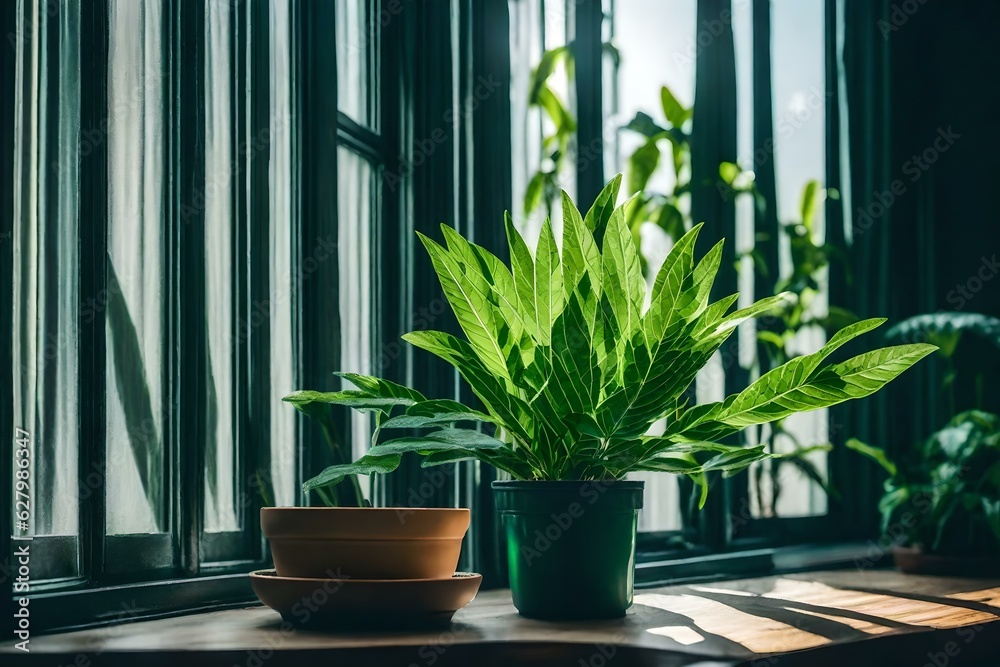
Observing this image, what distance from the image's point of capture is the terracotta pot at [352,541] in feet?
3.80

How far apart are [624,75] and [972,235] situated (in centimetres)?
121

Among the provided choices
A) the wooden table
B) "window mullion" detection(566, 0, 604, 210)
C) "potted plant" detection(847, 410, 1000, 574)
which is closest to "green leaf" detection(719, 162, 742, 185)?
"window mullion" detection(566, 0, 604, 210)

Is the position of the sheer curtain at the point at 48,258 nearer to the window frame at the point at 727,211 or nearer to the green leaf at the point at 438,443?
the green leaf at the point at 438,443

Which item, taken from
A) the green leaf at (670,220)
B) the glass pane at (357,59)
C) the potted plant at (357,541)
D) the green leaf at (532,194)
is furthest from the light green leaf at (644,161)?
the potted plant at (357,541)

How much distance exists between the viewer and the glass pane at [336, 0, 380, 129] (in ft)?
5.37

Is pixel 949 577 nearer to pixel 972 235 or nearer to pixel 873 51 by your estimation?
pixel 972 235

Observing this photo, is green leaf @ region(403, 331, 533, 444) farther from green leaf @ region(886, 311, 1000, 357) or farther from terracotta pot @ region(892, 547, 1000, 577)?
green leaf @ region(886, 311, 1000, 357)

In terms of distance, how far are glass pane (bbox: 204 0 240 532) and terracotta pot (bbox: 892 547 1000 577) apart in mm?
1483

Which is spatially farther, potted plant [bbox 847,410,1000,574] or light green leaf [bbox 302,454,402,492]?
potted plant [bbox 847,410,1000,574]

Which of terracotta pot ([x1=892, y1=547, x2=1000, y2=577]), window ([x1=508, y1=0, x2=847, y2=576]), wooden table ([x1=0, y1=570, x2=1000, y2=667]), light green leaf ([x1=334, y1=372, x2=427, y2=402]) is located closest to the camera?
wooden table ([x1=0, y1=570, x2=1000, y2=667])

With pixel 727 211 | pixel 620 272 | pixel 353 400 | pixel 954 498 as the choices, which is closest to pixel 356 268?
pixel 353 400

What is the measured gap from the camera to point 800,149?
9.12 ft

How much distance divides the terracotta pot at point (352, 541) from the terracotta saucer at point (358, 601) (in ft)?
0.06

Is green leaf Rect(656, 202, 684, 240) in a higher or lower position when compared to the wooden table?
higher
